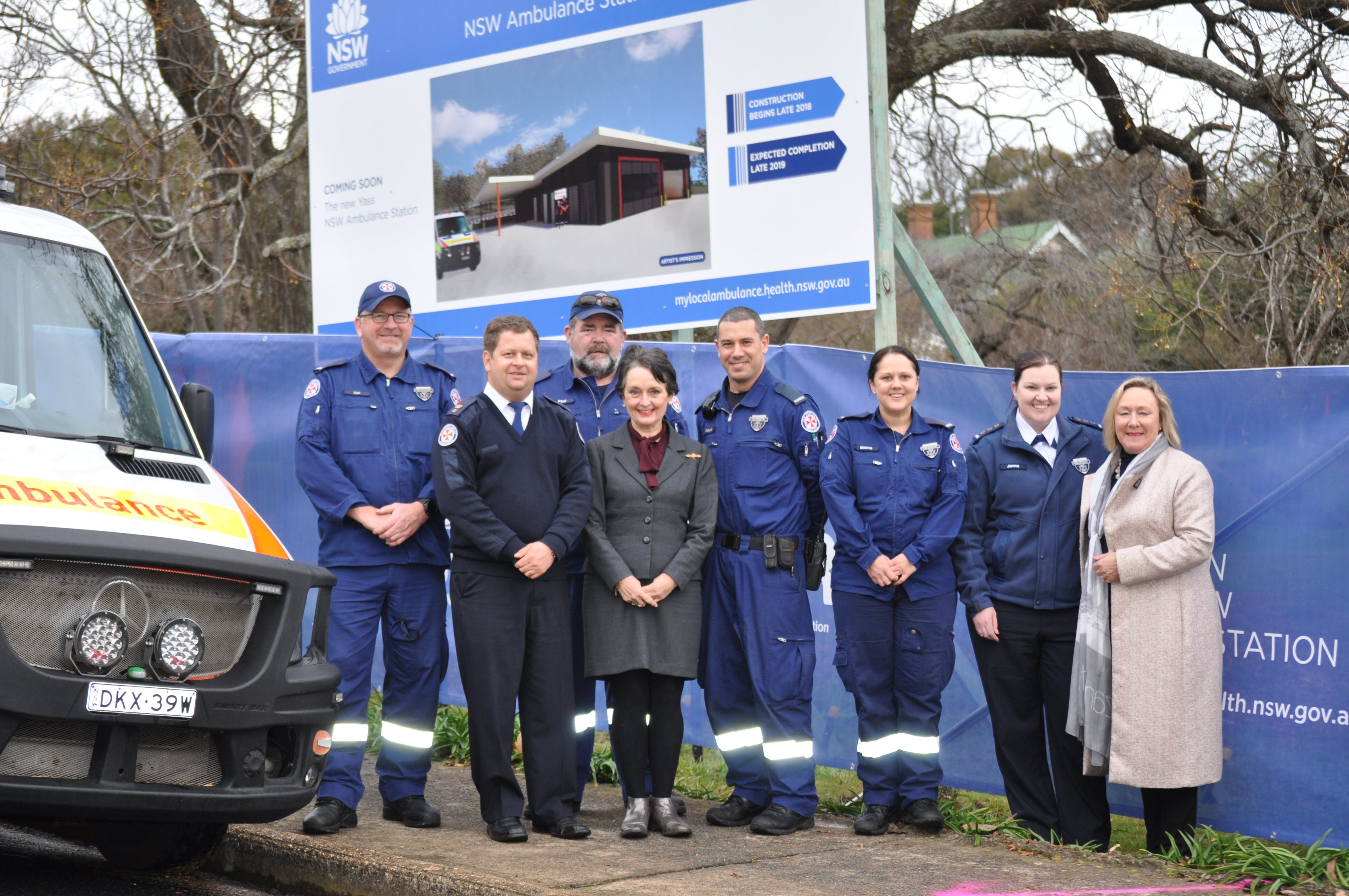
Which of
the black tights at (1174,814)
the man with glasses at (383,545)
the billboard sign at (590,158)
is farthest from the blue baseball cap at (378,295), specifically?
the black tights at (1174,814)

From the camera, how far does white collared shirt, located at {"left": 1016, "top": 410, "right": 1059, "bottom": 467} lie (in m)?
→ 5.69

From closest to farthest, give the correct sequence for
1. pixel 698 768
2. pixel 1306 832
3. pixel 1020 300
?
pixel 1306 832, pixel 698 768, pixel 1020 300

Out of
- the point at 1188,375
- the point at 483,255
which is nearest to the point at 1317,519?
the point at 1188,375

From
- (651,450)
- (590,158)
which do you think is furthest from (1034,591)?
(590,158)

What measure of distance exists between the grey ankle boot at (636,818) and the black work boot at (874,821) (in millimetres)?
826

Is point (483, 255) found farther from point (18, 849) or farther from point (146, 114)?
point (146, 114)

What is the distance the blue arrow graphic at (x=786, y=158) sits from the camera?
7535 millimetres

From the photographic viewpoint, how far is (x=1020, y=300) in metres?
23.3

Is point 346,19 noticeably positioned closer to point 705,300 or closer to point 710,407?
point 705,300

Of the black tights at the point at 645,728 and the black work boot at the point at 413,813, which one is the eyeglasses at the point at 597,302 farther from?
the black work boot at the point at 413,813

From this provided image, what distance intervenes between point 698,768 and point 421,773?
2112 mm

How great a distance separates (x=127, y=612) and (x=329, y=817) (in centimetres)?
165

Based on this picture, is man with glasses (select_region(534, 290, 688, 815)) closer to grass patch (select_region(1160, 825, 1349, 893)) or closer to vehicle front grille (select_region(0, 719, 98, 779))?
grass patch (select_region(1160, 825, 1349, 893))

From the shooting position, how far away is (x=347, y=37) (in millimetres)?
10391
